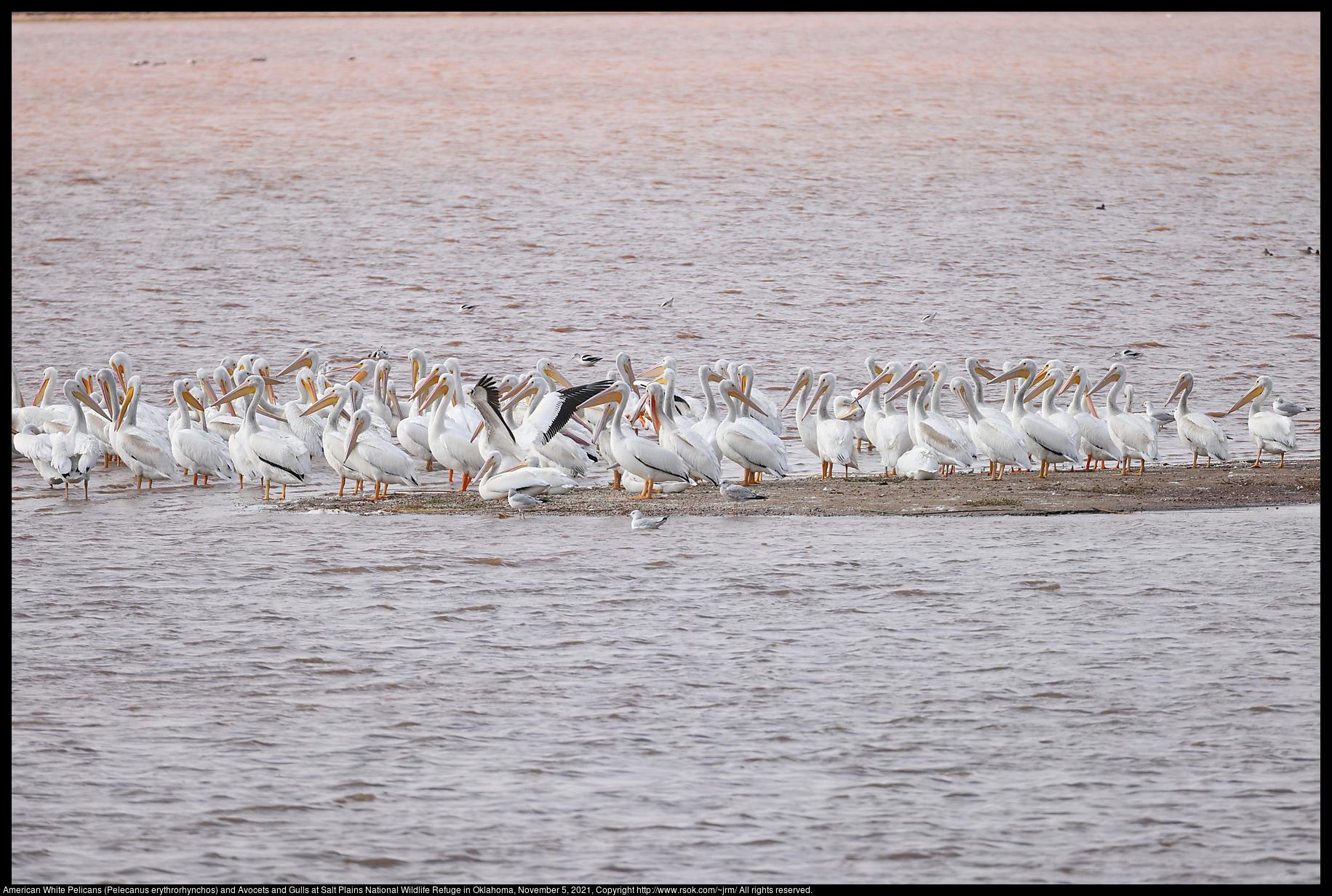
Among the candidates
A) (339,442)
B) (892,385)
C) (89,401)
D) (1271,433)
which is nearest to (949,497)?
(892,385)

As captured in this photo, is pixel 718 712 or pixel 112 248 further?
pixel 112 248

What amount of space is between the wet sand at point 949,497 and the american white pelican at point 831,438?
0.44 ft

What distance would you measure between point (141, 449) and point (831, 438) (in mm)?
3801

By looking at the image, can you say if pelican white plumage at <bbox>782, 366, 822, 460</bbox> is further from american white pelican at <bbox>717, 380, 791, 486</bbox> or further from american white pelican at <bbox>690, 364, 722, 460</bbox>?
american white pelican at <bbox>690, 364, 722, 460</bbox>

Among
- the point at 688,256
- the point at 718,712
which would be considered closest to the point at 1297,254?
the point at 688,256

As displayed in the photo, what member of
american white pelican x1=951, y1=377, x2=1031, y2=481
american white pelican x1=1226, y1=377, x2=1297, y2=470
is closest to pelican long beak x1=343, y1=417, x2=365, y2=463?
american white pelican x1=951, y1=377, x2=1031, y2=481

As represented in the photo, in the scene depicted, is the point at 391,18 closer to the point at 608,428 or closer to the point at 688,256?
the point at 688,256

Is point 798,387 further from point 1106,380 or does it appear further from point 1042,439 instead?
point 1106,380

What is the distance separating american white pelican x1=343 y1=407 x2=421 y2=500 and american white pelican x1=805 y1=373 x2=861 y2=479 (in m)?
2.28

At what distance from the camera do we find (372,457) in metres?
8.99

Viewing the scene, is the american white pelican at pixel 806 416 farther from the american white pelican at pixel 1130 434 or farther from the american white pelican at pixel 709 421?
the american white pelican at pixel 1130 434

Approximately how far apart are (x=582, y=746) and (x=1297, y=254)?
1344 centimetres
